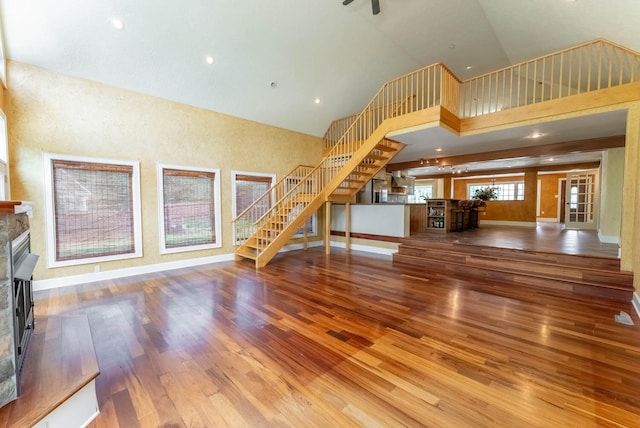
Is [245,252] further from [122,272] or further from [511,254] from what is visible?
[511,254]

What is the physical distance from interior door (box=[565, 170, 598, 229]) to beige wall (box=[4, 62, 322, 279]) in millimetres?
9796

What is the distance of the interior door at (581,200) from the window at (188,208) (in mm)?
10938

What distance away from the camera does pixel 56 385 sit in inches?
62.2

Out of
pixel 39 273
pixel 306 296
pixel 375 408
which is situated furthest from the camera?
pixel 39 273

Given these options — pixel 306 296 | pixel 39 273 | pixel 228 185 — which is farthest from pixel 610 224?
pixel 39 273

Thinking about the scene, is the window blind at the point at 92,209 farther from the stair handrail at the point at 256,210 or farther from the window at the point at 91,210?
the stair handrail at the point at 256,210

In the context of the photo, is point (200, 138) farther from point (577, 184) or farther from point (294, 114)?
point (577, 184)

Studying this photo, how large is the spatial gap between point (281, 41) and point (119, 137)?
11.2ft

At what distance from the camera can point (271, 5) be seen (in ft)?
→ 13.9

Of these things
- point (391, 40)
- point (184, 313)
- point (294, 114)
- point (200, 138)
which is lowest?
point (184, 313)

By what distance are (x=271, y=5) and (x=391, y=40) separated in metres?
2.92

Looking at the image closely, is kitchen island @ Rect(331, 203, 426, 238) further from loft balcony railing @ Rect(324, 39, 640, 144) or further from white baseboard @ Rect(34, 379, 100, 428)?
white baseboard @ Rect(34, 379, 100, 428)

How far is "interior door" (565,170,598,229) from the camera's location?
821 cm

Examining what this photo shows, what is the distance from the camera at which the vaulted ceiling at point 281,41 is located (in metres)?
3.58
